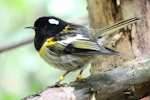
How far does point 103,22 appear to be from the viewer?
398 cm

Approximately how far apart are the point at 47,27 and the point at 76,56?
0.48m

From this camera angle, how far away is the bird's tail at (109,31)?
3.53 m

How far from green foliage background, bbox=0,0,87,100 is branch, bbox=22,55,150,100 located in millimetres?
2136

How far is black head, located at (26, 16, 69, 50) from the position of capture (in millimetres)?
3831

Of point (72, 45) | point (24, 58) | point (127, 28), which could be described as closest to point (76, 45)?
point (72, 45)

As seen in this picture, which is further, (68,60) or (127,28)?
(127,28)

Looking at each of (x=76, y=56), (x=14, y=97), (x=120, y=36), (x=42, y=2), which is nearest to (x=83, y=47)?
(x=76, y=56)

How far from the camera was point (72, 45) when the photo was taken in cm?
354

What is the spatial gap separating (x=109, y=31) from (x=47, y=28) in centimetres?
61

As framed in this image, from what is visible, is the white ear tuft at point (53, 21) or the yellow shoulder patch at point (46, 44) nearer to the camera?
the yellow shoulder patch at point (46, 44)

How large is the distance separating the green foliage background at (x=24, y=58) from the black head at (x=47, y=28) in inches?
50.6

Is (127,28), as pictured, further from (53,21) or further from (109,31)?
(53,21)

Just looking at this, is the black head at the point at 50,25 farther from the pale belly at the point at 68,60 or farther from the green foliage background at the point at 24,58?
the green foliage background at the point at 24,58

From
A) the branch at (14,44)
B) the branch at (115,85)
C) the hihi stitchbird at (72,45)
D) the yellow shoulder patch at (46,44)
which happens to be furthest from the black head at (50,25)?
the branch at (115,85)
